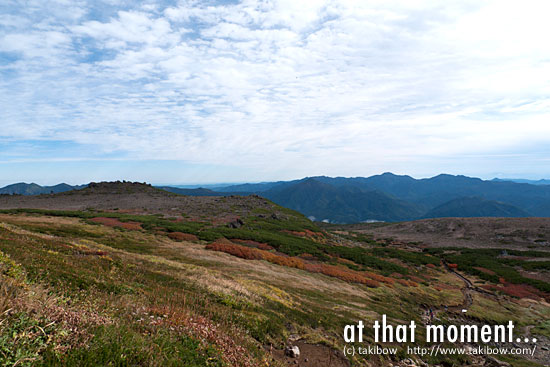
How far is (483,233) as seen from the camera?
4301 inches

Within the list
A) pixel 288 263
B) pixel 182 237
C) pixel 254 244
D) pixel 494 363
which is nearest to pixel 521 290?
pixel 494 363

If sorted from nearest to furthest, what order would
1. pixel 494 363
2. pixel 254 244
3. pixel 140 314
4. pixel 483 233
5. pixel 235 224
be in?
pixel 140 314 < pixel 494 363 < pixel 254 244 < pixel 235 224 < pixel 483 233

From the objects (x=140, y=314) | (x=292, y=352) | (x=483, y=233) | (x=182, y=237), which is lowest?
(x=483, y=233)

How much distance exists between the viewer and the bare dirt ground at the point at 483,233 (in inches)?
3733

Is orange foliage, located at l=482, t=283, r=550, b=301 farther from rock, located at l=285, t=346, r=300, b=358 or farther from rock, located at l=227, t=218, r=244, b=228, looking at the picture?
rock, located at l=227, t=218, r=244, b=228

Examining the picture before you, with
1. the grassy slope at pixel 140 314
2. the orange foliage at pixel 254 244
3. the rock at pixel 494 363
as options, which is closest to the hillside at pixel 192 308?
the grassy slope at pixel 140 314

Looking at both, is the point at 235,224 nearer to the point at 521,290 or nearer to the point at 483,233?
the point at 521,290

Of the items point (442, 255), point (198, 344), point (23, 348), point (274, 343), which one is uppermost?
point (23, 348)

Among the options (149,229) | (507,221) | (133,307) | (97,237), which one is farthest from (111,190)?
(507,221)

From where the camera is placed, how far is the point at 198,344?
757cm

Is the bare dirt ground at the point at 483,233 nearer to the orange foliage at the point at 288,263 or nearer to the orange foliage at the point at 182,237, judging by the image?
the orange foliage at the point at 288,263

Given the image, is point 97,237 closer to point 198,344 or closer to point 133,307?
point 133,307

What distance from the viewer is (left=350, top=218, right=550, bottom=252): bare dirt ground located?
9481cm

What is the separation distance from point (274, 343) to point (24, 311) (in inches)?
357
